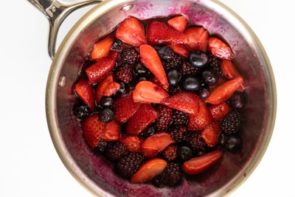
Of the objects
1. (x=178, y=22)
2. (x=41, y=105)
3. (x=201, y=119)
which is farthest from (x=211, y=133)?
(x=41, y=105)

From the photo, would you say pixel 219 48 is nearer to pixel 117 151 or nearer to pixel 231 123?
pixel 231 123

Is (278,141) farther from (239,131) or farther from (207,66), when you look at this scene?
(207,66)

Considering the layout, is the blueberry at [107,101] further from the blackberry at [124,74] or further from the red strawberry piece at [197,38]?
the red strawberry piece at [197,38]

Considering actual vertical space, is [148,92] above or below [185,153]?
above

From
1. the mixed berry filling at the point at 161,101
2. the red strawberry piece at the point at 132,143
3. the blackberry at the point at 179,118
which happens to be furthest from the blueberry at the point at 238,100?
the red strawberry piece at the point at 132,143

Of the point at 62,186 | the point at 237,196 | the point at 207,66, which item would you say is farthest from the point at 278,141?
the point at 62,186

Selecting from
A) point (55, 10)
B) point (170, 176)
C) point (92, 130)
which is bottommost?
point (170, 176)
